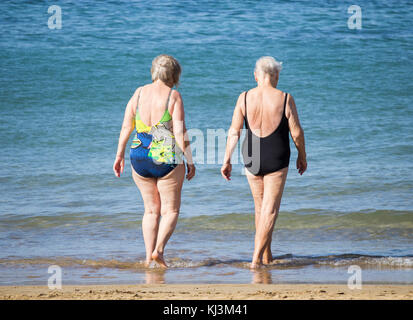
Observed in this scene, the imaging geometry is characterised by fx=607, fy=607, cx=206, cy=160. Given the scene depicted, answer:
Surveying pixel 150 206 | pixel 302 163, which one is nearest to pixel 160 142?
pixel 150 206

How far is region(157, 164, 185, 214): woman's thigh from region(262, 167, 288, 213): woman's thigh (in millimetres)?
642

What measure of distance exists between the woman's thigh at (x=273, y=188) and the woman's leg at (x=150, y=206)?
0.82m

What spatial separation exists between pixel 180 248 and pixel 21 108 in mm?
10943

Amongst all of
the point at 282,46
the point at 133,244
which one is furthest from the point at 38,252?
the point at 282,46

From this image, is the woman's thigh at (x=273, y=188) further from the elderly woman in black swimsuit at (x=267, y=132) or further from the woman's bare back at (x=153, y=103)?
the woman's bare back at (x=153, y=103)

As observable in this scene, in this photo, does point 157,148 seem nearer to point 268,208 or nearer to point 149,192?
point 149,192

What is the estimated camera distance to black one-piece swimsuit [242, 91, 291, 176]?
14.7 ft

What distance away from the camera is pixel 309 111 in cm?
1467

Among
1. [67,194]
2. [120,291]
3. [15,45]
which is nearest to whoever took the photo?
[120,291]

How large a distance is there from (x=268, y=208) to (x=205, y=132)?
28.0 ft

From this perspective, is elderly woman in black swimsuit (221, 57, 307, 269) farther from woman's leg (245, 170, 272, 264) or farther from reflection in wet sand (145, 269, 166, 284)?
reflection in wet sand (145, 269, 166, 284)

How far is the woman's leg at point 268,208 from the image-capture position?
14.9 feet

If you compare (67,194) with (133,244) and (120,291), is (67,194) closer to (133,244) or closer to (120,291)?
(133,244)

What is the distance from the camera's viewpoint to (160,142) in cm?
443
